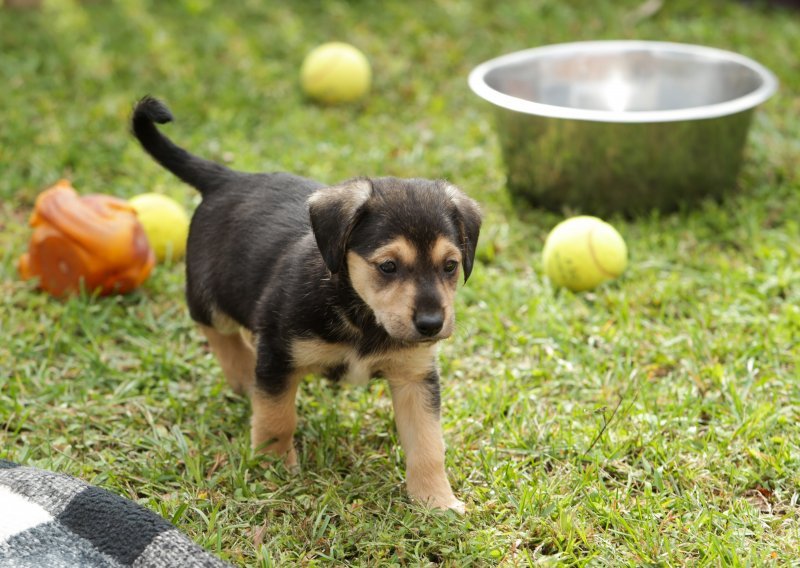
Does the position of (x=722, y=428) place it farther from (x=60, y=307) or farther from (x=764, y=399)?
(x=60, y=307)

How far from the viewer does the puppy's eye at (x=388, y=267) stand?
110 inches

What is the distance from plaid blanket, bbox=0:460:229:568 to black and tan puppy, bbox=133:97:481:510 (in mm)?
Answer: 618

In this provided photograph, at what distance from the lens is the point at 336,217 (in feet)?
9.30

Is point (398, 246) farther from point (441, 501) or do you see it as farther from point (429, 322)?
point (441, 501)

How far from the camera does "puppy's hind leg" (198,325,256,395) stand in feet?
12.2

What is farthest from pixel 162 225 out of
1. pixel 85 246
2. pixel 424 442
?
pixel 424 442

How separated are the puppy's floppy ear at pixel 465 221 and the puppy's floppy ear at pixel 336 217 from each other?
268 mm

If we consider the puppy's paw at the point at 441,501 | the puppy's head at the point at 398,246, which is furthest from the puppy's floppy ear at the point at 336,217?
the puppy's paw at the point at 441,501

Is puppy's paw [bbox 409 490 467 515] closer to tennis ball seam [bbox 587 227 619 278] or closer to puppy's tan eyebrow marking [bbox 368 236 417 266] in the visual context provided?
puppy's tan eyebrow marking [bbox 368 236 417 266]

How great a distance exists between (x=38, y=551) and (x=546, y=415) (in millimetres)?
1786

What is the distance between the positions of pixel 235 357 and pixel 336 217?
1.13 m

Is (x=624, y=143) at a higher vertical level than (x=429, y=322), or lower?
lower

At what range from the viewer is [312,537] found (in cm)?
291

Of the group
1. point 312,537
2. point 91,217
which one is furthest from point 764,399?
point 91,217
